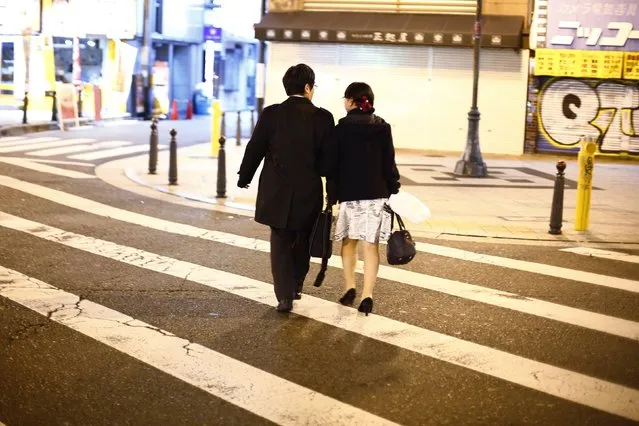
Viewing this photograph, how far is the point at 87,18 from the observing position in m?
34.7

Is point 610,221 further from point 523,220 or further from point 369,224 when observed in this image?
point 369,224

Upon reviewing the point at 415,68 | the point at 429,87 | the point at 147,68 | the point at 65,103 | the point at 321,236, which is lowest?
the point at 321,236

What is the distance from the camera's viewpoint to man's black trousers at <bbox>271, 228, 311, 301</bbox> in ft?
24.3

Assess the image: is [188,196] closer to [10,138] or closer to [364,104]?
[364,104]

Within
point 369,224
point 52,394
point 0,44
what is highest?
point 0,44

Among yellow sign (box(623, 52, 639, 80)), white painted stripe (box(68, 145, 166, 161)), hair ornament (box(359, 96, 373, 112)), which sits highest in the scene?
yellow sign (box(623, 52, 639, 80))

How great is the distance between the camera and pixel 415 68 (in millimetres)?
25484

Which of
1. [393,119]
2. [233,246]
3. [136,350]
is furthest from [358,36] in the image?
[136,350]

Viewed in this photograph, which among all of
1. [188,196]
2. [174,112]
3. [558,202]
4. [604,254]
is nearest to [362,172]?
[604,254]

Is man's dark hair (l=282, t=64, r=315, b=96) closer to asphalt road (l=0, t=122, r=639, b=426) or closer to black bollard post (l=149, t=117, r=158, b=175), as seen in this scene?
asphalt road (l=0, t=122, r=639, b=426)

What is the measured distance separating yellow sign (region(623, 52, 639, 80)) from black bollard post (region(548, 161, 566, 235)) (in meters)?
13.0

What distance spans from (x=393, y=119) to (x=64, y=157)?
950 centimetres

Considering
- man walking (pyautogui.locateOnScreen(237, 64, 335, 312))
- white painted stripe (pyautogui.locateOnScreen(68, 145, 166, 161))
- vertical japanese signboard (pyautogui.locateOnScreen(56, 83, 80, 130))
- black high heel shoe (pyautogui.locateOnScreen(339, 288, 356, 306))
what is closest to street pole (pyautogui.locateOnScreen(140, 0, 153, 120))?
vertical japanese signboard (pyautogui.locateOnScreen(56, 83, 80, 130))

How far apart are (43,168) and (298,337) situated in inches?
475
